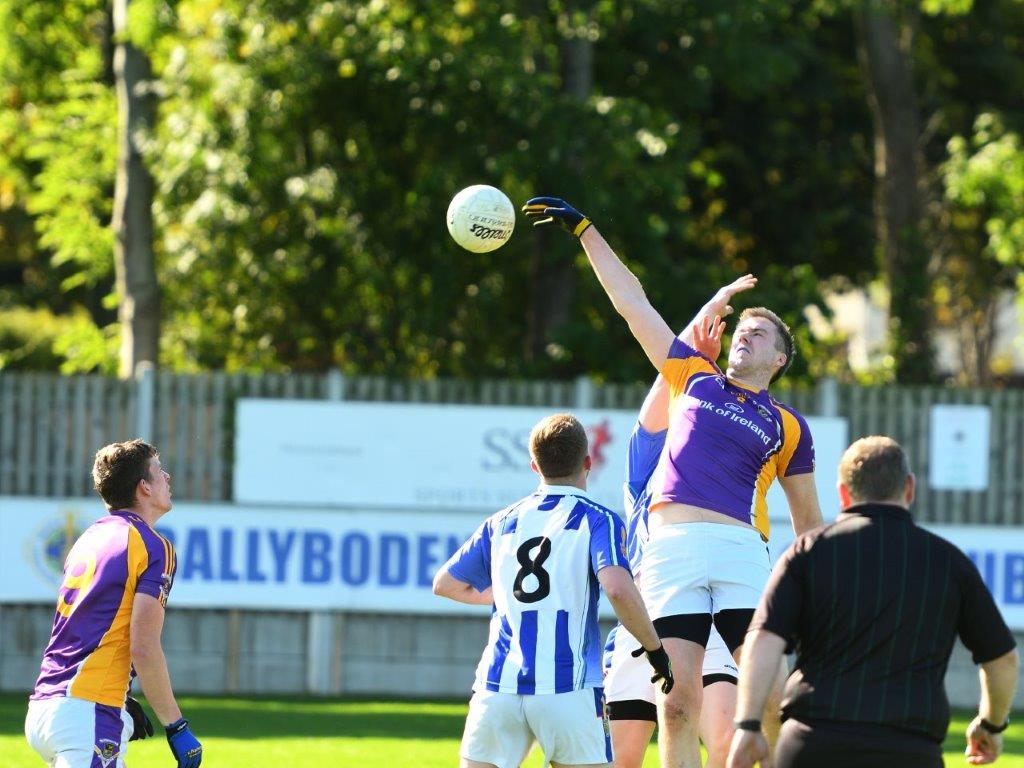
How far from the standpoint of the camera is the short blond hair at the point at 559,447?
5.62 meters

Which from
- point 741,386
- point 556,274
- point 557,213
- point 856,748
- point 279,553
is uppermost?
point 556,274

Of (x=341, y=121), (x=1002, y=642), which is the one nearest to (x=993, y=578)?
(x=341, y=121)

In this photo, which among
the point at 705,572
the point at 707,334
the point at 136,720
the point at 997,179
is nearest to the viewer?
the point at 136,720

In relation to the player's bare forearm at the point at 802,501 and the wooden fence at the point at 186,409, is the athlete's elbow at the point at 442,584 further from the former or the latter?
the wooden fence at the point at 186,409

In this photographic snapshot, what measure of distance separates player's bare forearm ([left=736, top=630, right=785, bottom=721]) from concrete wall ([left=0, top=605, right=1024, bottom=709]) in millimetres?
9114

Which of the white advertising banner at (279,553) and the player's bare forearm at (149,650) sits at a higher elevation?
the player's bare forearm at (149,650)

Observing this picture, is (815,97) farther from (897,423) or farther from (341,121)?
(897,423)

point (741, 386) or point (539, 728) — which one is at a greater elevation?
point (741, 386)

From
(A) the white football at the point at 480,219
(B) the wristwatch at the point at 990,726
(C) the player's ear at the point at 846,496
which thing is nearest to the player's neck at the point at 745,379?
(A) the white football at the point at 480,219

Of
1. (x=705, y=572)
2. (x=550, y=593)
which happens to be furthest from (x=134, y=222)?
(x=550, y=593)

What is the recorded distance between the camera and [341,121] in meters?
17.2

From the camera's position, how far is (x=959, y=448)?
13852 mm

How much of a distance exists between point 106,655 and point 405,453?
8182mm

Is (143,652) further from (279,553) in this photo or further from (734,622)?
(279,553)
